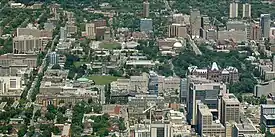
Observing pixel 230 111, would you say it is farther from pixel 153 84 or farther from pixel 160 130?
pixel 153 84

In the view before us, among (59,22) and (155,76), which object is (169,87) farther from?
(59,22)

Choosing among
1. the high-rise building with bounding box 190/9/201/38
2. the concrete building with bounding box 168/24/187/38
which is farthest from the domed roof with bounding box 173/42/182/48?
the high-rise building with bounding box 190/9/201/38

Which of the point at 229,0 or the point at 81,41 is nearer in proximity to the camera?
the point at 81,41

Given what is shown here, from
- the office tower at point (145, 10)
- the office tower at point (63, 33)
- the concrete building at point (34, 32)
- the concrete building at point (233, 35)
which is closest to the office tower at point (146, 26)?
the office tower at point (145, 10)

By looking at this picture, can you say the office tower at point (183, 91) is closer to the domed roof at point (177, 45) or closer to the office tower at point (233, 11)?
the domed roof at point (177, 45)

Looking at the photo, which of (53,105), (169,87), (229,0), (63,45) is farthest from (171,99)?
(229,0)

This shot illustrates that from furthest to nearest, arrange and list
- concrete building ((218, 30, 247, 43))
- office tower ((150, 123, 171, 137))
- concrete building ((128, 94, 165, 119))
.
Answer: concrete building ((218, 30, 247, 43))
concrete building ((128, 94, 165, 119))
office tower ((150, 123, 171, 137))

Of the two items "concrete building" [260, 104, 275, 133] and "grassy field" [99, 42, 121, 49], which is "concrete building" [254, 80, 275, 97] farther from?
"grassy field" [99, 42, 121, 49]
